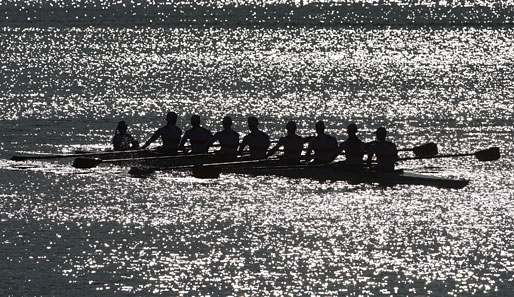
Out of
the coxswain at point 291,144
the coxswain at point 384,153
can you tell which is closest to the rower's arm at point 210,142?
the coxswain at point 291,144

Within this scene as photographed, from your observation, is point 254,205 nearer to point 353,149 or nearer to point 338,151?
point 338,151

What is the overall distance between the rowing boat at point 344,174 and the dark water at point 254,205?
0.30 m

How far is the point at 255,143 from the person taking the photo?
41.4 metres

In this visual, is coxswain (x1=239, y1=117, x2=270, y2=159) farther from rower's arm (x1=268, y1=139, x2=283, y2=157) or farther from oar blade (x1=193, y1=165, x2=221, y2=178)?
oar blade (x1=193, y1=165, x2=221, y2=178)

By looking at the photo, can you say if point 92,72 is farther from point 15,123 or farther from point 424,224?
point 424,224

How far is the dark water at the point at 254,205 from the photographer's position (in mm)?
30375

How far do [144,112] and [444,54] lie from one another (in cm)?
3820

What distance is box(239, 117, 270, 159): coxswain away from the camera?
136 feet

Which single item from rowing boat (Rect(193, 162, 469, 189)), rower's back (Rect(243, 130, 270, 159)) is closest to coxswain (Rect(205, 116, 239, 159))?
rower's back (Rect(243, 130, 270, 159))

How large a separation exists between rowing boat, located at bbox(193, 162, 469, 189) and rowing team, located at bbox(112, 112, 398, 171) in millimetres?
293

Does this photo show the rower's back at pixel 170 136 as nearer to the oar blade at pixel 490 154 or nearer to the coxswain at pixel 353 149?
the coxswain at pixel 353 149

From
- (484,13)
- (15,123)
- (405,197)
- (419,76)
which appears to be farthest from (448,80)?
(484,13)

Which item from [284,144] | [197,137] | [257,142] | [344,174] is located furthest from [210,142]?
[344,174]

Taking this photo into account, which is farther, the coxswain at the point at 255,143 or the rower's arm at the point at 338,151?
the coxswain at the point at 255,143
